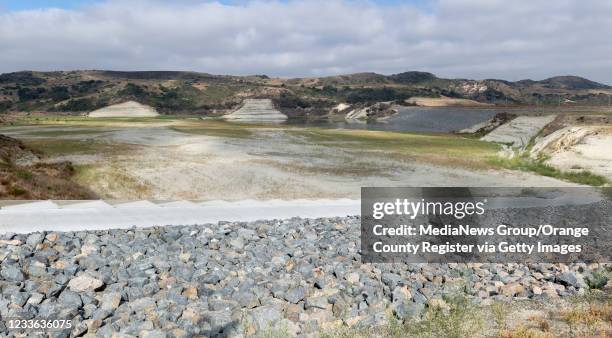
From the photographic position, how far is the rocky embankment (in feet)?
30.6

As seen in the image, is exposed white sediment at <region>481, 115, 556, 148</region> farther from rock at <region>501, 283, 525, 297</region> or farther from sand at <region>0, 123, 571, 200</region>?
rock at <region>501, 283, 525, 297</region>

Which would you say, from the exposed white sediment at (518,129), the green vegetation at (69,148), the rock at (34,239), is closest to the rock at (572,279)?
the rock at (34,239)

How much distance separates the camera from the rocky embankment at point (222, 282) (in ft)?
30.6

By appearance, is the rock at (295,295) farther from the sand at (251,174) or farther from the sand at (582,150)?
the sand at (582,150)

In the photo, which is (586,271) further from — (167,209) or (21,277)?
(21,277)

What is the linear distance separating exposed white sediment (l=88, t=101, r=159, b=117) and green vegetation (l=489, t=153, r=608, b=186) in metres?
153

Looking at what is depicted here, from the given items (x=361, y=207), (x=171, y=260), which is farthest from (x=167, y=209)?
(x=361, y=207)

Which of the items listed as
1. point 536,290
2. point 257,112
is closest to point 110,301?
point 536,290

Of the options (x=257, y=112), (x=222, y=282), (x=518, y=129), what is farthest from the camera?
(x=257, y=112)

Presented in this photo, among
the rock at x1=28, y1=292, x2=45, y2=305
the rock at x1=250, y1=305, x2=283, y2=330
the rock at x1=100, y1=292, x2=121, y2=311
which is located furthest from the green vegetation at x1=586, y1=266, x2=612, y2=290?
the rock at x1=28, y1=292, x2=45, y2=305

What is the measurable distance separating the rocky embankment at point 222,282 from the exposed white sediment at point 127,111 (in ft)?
549

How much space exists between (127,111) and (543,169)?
538ft

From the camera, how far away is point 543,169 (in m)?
34.0
